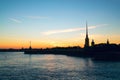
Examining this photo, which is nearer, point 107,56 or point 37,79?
point 37,79

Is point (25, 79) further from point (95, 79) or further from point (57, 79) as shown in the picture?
point (95, 79)

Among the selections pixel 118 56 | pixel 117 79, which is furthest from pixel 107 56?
pixel 117 79

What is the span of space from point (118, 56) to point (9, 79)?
342ft

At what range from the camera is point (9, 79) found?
5534 cm

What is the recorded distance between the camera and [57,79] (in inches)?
2170

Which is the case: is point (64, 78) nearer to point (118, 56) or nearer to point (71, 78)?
point (71, 78)

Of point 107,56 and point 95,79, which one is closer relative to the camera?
point 95,79

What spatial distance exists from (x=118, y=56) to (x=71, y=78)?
320 feet

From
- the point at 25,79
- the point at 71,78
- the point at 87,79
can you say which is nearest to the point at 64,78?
the point at 71,78

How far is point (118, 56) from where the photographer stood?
487 feet

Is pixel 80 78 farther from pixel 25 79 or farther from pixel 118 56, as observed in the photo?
pixel 118 56

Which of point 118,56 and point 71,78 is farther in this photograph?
point 118,56

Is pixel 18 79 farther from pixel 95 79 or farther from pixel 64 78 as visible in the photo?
pixel 95 79

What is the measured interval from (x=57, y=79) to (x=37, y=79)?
14.9ft
